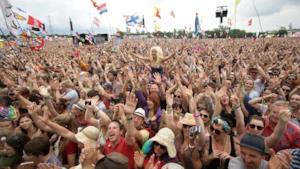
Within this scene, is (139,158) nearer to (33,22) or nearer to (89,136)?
(89,136)

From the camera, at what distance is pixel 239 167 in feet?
7.86

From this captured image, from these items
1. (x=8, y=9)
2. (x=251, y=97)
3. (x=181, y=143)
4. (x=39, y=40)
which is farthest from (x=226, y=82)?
(x=39, y=40)

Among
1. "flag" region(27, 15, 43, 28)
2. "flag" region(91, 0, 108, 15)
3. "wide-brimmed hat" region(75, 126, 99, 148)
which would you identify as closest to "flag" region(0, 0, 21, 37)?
"flag" region(27, 15, 43, 28)

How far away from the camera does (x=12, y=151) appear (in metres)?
3.23

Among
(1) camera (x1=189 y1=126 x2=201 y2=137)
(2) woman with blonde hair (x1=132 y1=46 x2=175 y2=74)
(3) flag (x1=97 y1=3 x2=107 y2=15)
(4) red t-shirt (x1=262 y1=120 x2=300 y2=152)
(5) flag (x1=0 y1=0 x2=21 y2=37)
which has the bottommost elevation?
(4) red t-shirt (x1=262 y1=120 x2=300 y2=152)

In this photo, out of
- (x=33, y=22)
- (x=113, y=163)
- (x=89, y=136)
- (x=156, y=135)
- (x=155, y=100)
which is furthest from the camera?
(x=33, y=22)

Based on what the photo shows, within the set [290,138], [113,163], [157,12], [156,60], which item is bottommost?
[290,138]

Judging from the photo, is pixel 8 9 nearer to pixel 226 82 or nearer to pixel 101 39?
pixel 226 82

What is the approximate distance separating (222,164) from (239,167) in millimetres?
604

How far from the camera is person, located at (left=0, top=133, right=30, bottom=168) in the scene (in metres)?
3.23

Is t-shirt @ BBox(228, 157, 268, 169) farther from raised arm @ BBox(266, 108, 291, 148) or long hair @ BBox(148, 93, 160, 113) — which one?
long hair @ BBox(148, 93, 160, 113)

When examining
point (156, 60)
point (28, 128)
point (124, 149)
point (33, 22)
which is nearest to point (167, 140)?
point (124, 149)

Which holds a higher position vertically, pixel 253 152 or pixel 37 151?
pixel 253 152

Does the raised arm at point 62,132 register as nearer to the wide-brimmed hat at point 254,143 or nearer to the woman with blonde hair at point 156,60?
the wide-brimmed hat at point 254,143
